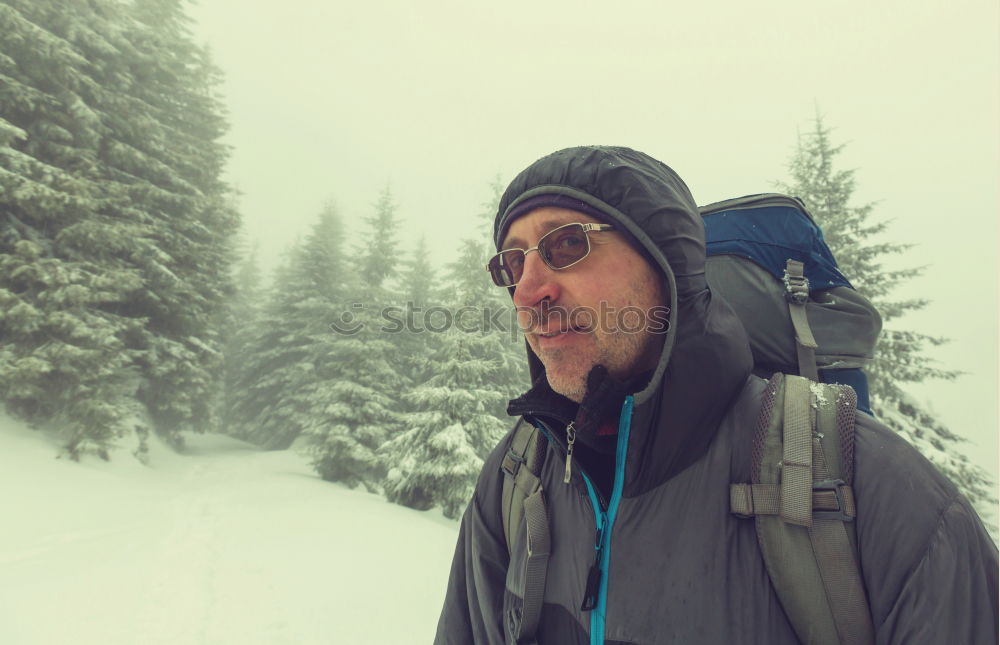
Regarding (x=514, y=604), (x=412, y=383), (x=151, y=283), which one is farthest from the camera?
(x=412, y=383)

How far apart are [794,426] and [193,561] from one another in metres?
9.37

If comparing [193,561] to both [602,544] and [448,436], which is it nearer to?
[448,436]

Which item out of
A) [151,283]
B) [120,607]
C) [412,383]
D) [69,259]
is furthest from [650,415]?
[412,383]

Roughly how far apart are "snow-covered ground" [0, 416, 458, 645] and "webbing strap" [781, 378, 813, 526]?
679cm

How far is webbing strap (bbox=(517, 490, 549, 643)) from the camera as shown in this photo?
5.36ft

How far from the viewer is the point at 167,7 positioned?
691 inches

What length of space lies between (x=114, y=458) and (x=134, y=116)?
10.3 m

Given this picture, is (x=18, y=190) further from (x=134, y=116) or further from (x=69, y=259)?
(x=134, y=116)

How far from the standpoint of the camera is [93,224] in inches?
455

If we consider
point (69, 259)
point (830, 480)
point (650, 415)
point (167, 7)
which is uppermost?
point (167, 7)

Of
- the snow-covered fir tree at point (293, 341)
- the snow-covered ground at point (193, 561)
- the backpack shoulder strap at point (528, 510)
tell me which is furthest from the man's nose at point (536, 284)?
the snow-covered fir tree at point (293, 341)

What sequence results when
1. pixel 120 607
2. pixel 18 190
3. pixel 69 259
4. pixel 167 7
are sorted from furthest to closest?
pixel 167 7
pixel 69 259
pixel 18 190
pixel 120 607

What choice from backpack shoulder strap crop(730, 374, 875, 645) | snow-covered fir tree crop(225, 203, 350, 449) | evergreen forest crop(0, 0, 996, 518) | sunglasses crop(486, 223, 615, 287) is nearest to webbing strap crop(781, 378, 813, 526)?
backpack shoulder strap crop(730, 374, 875, 645)

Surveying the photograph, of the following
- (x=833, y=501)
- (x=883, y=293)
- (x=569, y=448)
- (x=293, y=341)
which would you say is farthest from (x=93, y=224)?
(x=883, y=293)
